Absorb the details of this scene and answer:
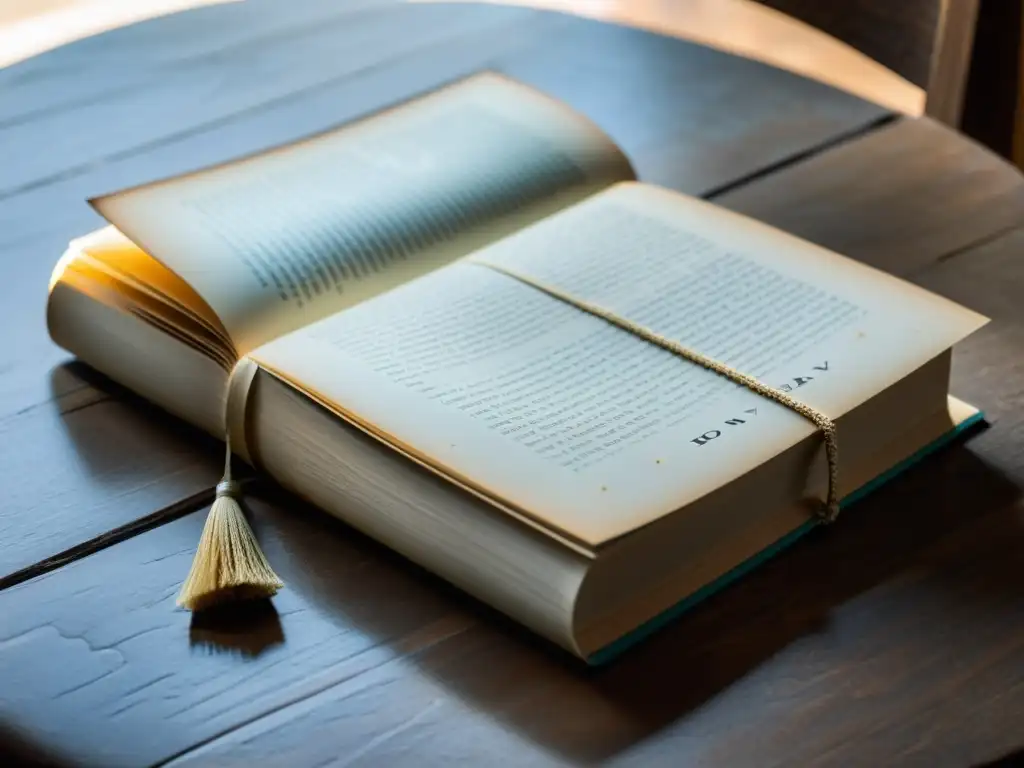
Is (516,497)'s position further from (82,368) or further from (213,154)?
(213,154)

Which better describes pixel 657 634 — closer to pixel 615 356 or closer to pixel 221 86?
pixel 615 356

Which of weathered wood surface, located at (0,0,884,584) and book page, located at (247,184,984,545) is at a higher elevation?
book page, located at (247,184,984,545)

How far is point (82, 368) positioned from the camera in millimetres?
777

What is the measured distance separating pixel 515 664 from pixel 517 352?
0.17 metres

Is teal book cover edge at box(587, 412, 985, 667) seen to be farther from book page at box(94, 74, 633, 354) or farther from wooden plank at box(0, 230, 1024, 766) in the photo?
book page at box(94, 74, 633, 354)

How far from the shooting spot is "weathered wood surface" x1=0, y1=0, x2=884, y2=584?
928 mm

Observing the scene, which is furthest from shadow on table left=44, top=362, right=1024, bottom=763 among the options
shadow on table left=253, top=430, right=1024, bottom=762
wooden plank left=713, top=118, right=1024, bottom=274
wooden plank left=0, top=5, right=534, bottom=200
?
wooden plank left=0, top=5, right=534, bottom=200

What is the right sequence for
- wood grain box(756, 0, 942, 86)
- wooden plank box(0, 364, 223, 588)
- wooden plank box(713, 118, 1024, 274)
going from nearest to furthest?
wooden plank box(0, 364, 223, 588)
wooden plank box(713, 118, 1024, 274)
wood grain box(756, 0, 942, 86)

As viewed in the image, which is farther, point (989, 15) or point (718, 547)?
point (989, 15)

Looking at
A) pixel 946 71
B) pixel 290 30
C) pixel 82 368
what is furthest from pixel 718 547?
pixel 946 71

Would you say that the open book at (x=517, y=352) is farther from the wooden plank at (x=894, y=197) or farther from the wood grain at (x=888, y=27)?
the wood grain at (x=888, y=27)

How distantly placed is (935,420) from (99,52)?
2.73 ft

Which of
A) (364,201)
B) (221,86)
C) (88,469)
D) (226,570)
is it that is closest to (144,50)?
(221,86)

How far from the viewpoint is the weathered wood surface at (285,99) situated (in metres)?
0.93
